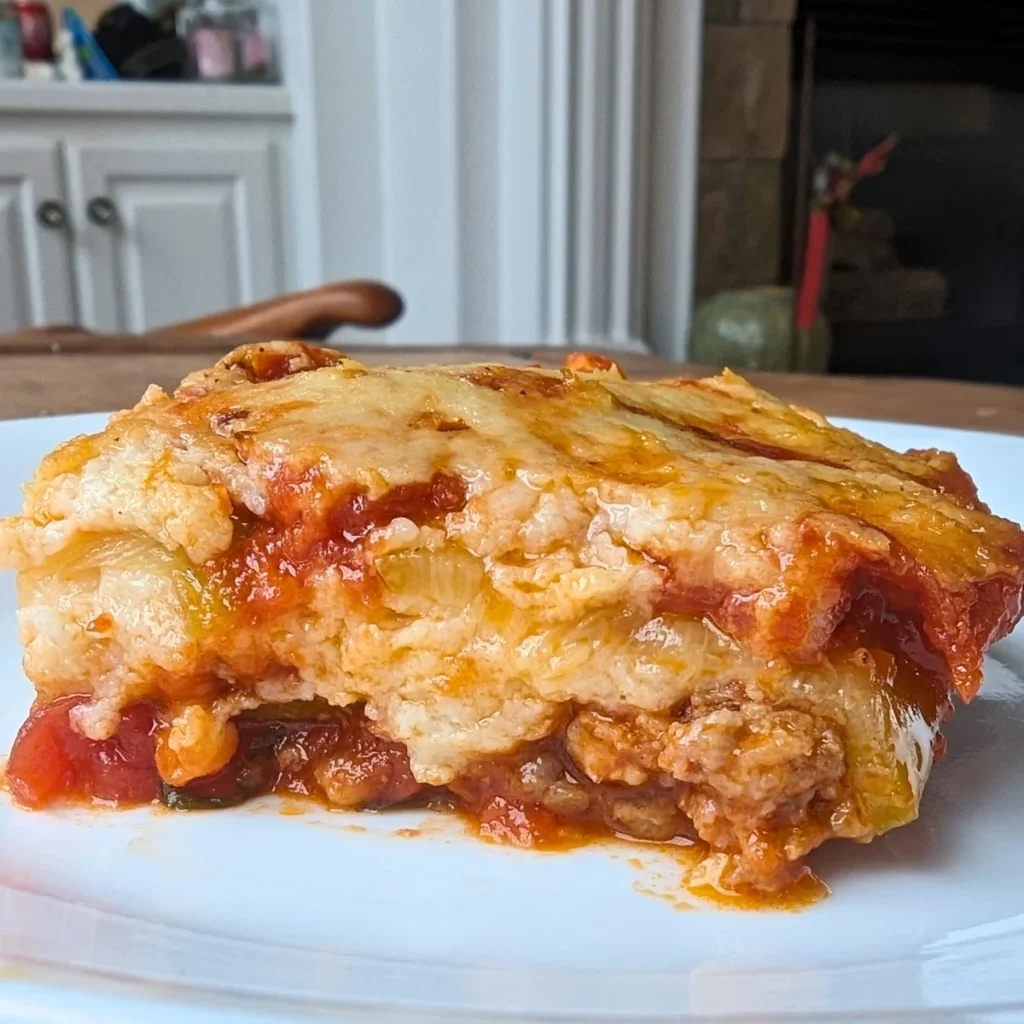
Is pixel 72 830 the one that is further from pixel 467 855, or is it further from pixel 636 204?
pixel 636 204

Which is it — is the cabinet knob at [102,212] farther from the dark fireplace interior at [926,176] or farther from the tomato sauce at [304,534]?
the tomato sauce at [304,534]

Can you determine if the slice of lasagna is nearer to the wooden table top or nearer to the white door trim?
the wooden table top

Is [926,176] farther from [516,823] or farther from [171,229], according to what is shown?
[516,823]

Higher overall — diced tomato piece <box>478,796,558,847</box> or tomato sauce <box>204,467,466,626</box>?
tomato sauce <box>204,467,466,626</box>

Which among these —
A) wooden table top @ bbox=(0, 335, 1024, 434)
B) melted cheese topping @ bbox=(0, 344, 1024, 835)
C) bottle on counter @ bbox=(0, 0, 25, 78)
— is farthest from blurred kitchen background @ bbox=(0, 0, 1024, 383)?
melted cheese topping @ bbox=(0, 344, 1024, 835)

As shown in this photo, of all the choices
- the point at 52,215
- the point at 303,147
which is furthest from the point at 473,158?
the point at 52,215

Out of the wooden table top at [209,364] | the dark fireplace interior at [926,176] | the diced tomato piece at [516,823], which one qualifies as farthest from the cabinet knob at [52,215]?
the diced tomato piece at [516,823]
